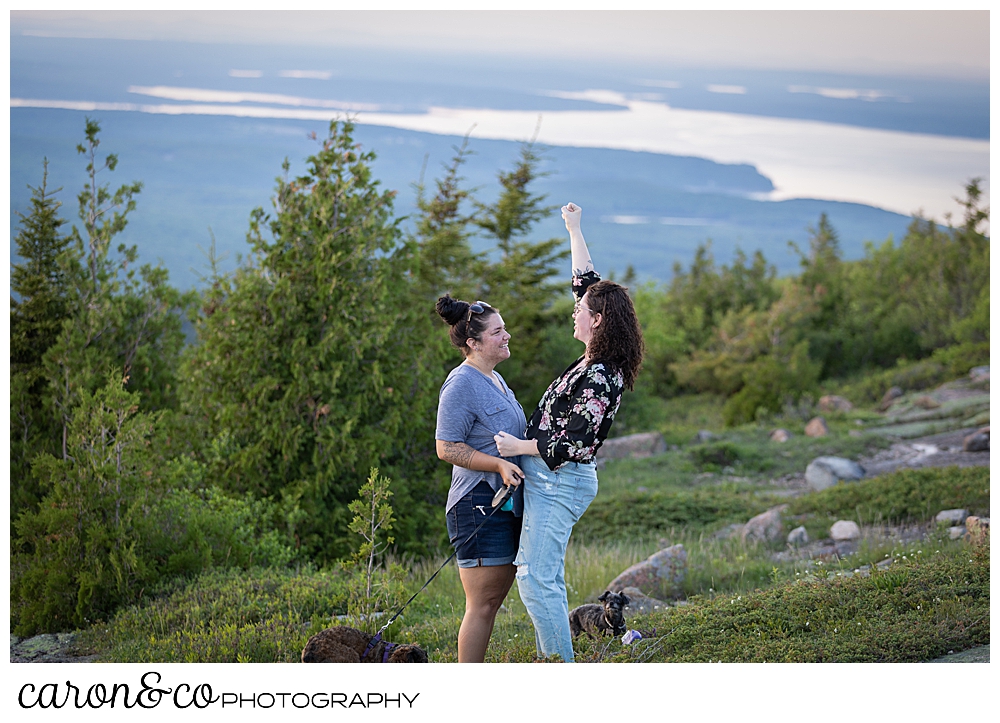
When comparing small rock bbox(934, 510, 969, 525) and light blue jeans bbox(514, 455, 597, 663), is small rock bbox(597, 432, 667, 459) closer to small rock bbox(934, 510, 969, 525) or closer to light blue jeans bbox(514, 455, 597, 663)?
small rock bbox(934, 510, 969, 525)

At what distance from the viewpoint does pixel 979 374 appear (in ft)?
56.4

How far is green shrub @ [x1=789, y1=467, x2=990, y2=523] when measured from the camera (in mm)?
7422

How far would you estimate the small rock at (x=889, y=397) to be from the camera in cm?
1682

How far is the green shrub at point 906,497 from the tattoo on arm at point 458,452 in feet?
16.5

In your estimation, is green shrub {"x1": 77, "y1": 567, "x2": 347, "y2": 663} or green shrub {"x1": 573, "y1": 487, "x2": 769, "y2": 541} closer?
green shrub {"x1": 77, "y1": 567, "x2": 347, "y2": 663}

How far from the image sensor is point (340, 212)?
22.5ft

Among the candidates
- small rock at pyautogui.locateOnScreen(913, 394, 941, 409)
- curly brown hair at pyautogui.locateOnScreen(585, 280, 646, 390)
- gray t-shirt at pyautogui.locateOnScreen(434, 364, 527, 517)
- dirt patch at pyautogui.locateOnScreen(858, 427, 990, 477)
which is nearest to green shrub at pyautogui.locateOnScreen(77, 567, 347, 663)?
gray t-shirt at pyautogui.locateOnScreen(434, 364, 527, 517)

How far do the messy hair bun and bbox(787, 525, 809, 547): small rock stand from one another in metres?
4.67

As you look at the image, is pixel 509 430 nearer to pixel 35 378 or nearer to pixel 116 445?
pixel 116 445

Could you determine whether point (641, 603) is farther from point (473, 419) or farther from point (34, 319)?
point (34, 319)

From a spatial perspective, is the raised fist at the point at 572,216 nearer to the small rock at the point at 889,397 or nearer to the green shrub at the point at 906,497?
the green shrub at the point at 906,497

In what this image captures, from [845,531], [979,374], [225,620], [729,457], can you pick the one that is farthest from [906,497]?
[979,374]

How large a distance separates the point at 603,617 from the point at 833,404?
44.7ft
